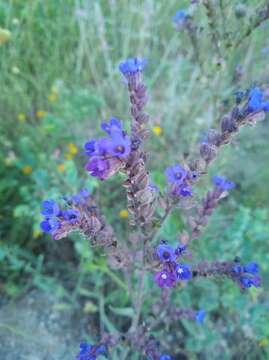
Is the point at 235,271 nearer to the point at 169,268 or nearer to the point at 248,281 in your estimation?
the point at 248,281

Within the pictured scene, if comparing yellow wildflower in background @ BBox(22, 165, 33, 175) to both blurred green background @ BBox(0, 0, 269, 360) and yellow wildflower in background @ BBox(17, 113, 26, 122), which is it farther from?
yellow wildflower in background @ BBox(17, 113, 26, 122)

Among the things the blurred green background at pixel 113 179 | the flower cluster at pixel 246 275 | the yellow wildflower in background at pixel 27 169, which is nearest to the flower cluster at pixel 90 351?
the blurred green background at pixel 113 179

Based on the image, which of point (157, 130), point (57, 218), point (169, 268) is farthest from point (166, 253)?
point (157, 130)

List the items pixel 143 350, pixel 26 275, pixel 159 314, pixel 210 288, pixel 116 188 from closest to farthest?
pixel 143 350
pixel 159 314
pixel 210 288
pixel 26 275
pixel 116 188

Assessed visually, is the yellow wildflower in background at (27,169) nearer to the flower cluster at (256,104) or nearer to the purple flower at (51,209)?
the purple flower at (51,209)

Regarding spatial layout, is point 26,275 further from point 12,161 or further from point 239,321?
point 239,321

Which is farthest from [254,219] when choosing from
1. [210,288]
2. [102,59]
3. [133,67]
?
[102,59]
